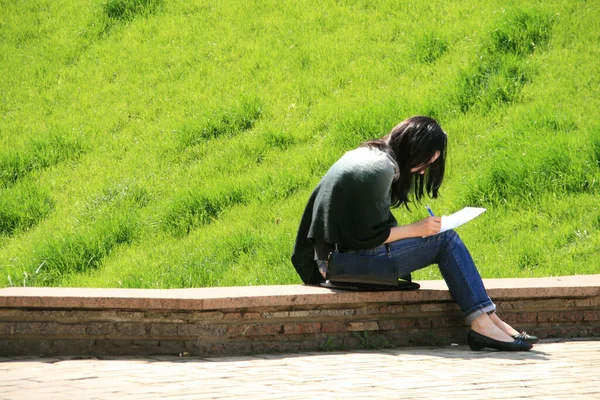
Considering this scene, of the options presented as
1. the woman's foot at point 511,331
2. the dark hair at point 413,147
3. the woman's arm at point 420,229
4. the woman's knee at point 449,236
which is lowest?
the woman's foot at point 511,331

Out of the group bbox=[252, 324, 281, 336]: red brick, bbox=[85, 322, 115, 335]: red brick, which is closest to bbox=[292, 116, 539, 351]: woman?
bbox=[252, 324, 281, 336]: red brick

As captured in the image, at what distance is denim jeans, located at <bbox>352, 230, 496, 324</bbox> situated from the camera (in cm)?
495

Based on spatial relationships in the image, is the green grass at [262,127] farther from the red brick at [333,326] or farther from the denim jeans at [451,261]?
the denim jeans at [451,261]

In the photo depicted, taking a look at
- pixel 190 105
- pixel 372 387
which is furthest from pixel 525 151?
pixel 372 387

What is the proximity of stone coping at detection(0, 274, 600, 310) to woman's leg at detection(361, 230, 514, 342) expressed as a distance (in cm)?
22

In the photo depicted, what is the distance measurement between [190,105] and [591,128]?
4686 mm

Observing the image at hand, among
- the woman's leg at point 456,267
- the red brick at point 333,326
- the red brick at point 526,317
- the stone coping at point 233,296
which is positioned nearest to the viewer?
the stone coping at point 233,296

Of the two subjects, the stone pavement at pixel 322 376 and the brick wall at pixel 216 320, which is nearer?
the stone pavement at pixel 322 376

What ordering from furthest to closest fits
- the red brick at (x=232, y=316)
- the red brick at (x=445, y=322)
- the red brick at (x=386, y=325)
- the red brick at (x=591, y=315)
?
the red brick at (x=591, y=315), the red brick at (x=445, y=322), the red brick at (x=386, y=325), the red brick at (x=232, y=316)

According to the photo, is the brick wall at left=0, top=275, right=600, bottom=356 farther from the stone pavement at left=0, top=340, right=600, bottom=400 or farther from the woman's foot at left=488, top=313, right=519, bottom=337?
the woman's foot at left=488, top=313, right=519, bottom=337

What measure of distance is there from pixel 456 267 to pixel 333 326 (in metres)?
0.78

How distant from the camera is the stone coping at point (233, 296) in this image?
15.4 feet

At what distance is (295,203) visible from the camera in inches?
326

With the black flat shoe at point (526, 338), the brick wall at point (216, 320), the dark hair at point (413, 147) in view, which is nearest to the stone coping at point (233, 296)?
the brick wall at point (216, 320)
